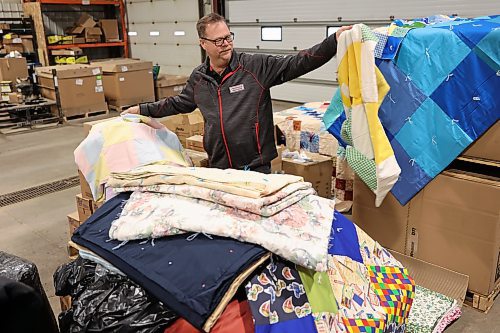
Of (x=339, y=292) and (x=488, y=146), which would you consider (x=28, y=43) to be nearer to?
(x=488, y=146)

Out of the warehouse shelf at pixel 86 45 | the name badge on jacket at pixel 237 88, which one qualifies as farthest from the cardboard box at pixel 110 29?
the name badge on jacket at pixel 237 88

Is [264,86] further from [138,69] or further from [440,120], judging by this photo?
[138,69]

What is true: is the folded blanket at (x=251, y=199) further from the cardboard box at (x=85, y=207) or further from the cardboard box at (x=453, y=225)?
the cardboard box at (x=85, y=207)

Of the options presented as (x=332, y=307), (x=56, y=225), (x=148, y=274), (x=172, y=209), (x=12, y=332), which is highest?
(x=12, y=332)

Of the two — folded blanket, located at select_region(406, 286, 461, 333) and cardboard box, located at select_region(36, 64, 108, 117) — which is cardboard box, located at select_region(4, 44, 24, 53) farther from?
folded blanket, located at select_region(406, 286, 461, 333)

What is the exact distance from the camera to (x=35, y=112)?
7590 millimetres

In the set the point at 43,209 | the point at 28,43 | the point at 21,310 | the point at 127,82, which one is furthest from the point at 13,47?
the point at 21,310

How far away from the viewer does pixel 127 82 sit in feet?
25.5

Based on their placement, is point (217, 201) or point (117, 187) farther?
point (117, 187)

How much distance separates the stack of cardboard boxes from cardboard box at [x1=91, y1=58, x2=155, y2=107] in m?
6.12

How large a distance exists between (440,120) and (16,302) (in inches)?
81.3

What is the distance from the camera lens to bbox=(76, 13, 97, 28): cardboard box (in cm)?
959

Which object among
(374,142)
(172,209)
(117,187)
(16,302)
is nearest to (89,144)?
(117,187)

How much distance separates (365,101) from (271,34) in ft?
19.0
